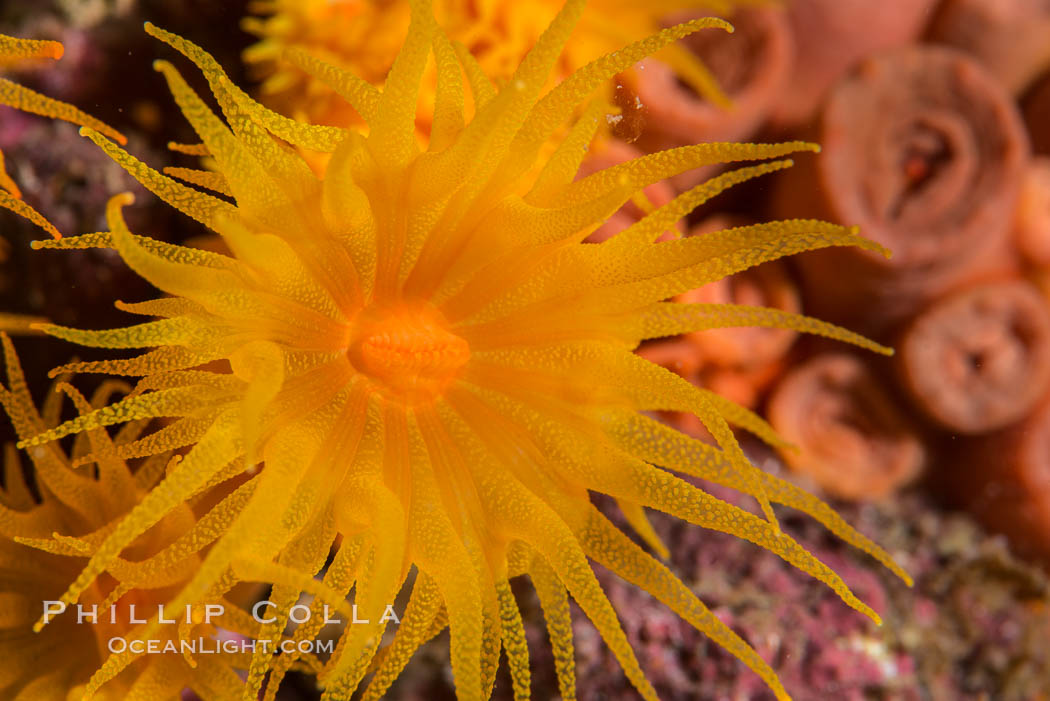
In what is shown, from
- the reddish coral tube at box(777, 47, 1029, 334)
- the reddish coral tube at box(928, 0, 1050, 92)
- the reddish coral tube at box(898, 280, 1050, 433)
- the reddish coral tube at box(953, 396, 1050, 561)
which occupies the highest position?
the reddish coral tube at box(928, 0, 1050, 92)

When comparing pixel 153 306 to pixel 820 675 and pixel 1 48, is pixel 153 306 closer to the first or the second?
pixel 1 48

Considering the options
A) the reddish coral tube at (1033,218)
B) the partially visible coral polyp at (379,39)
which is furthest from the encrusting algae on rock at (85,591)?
the reddish coral tube at (1033,218)

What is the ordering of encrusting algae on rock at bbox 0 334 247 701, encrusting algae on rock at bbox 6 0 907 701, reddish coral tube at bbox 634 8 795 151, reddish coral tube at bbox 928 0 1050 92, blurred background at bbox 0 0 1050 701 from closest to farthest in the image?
encrusting algae on rock at bbox 6 0 907 701, encrusting algae on rock at bbox 0 334 247 701, blurred background at bbox 0 0 1050 701, reddish coral tube at bbox 634 8 795 151, reddish coral tube at bbox 928 0 1050 92

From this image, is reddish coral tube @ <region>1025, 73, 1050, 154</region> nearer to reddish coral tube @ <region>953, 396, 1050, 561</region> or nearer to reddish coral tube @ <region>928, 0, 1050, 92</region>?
reddish coral tube @ <region>928, 0, 1050, 92</region>

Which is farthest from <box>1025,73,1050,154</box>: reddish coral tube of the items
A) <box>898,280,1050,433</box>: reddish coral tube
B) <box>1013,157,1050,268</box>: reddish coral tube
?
<box>898,280,1050,433</box>: reddish coral tube

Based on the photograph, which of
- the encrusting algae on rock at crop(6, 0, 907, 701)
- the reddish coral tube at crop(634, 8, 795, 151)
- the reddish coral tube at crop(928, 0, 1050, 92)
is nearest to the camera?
the encrusting algae on rock at crop(6, 0, 907, 701)

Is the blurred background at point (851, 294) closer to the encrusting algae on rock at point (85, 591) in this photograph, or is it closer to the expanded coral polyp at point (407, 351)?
the encrusting algae on rock at point (85, 591)
